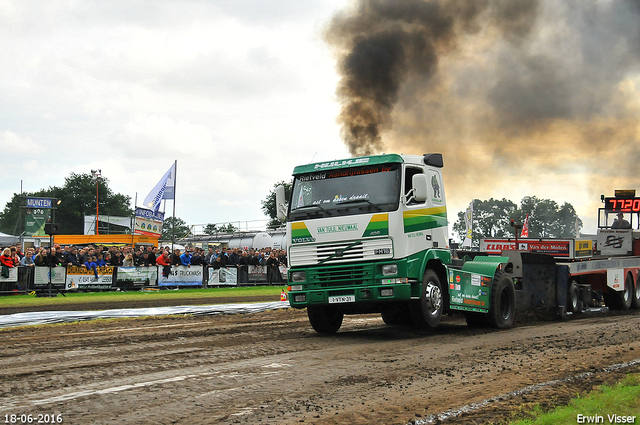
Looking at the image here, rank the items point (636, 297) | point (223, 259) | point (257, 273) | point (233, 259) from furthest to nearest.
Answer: point (257, 273)
point (233, 259)
point (223, 259)
point (636, 297)

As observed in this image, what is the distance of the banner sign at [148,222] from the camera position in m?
40.5

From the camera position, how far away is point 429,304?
11.0 m

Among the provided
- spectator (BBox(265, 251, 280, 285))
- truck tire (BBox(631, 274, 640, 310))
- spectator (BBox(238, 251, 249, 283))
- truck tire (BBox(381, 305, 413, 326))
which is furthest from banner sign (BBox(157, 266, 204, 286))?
truck tire (BBox(631, 274, 640, 310))

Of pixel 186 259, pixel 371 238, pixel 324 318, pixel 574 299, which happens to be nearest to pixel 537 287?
pixel 574 299

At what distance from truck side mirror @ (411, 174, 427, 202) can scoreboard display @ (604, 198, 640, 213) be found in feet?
45.8

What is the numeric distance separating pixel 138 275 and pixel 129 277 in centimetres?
37

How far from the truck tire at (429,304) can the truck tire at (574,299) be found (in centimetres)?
520

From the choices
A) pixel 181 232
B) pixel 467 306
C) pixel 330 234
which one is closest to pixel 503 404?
pixel 330 234

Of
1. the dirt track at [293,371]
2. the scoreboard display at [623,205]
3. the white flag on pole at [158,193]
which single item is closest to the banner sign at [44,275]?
the dirt track at [293,371]

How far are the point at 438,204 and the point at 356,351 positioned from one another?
360 centimetres

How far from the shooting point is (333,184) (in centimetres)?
1106

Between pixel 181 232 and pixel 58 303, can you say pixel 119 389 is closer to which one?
pixel 58 303

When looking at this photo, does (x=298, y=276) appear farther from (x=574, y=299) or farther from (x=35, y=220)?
(x=35, y=220)

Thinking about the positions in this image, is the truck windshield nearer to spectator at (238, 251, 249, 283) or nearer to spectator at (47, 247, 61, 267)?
spectator at (47, 247, 61, 267)
